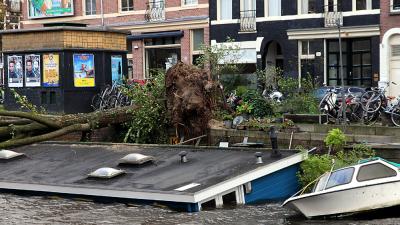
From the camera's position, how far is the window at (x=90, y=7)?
46.6 m

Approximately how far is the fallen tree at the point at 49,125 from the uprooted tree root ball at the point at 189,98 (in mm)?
2261

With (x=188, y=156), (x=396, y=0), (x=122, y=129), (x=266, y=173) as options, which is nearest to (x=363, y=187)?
(x=266, y=173)

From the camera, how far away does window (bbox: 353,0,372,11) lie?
1401 inches

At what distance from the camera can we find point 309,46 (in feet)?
123

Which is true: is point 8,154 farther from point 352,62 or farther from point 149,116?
point 352,62

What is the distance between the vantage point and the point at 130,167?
1828 cm

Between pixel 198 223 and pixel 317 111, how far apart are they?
10.2 meters

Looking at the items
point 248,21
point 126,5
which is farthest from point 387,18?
point 126,5

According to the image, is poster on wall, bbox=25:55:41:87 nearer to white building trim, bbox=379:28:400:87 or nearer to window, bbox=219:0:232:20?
window, bbox=219:0:232:20

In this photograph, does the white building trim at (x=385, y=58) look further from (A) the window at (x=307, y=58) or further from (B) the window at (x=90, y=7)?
(B) the window at (x=90, y=7)

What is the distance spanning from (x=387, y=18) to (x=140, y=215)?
22.7 meters

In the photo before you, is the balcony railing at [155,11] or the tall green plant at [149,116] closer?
the tall green plant at [149,116]

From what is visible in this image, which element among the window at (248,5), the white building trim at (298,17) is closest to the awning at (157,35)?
the white building trim at (298,17)

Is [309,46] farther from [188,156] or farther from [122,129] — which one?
[188,156]
